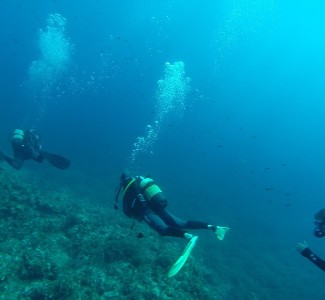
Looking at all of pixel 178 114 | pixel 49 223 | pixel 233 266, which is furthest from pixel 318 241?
pixel 178 114

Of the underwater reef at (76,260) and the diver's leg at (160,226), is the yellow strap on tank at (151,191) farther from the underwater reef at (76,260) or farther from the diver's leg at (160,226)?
the underwater reef at (76,260)

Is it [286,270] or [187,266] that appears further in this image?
[286,270]

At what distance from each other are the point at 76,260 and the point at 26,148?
538 centimetres

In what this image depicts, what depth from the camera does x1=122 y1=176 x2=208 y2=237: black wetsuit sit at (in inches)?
262

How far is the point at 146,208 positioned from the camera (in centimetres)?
682

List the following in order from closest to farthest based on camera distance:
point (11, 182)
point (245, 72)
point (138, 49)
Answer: point (11, 182), point (245, 72), point (138, 49)

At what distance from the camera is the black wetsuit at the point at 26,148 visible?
38.3 ft

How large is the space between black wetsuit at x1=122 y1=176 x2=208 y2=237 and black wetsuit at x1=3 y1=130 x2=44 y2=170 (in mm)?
6257

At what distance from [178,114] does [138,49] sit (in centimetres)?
4483

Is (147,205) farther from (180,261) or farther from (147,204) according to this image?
(180,261)

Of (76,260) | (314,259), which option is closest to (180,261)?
(314,259)

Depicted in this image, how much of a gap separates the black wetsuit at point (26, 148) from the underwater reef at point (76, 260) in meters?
1.33

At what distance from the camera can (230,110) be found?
126 m

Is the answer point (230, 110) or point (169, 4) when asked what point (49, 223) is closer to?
point (169, 4)
